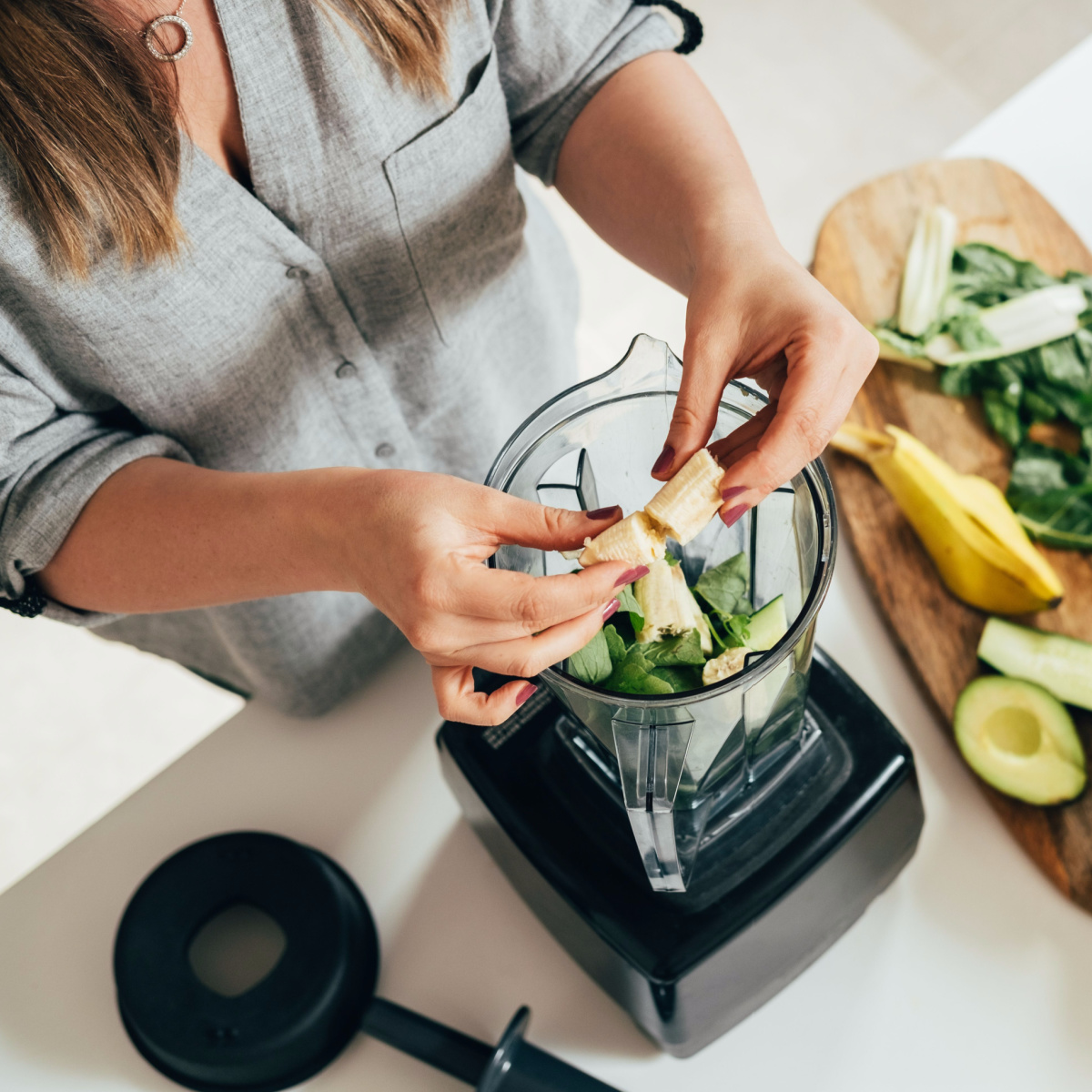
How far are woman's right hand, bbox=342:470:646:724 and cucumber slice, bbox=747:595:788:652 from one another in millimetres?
130

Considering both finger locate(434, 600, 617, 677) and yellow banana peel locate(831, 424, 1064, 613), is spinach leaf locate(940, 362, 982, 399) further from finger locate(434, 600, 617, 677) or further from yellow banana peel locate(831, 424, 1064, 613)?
finger locate(434, 600, 617, 677)

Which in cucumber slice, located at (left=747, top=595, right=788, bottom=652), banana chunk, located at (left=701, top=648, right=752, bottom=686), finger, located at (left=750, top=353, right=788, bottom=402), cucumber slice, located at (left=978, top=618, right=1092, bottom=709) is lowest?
cucumber slice, located at (left=978, top=618, right=1092, bottom=709)

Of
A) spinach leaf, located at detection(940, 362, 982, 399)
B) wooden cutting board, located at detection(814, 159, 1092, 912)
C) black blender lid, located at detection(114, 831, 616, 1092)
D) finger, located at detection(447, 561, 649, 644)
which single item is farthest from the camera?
spinach leaf, located at detection(940, 362, 982, 399)

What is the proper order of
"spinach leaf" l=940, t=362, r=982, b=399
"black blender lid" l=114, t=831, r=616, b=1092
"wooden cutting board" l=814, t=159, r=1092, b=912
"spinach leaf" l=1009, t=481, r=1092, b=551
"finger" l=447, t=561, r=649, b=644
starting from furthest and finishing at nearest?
"spinach leaf" l=940, t=362, r=982, b=399 < "spinach leaf" l=1009, t=481, r=1092, b=551 < "wooden cutting board" l=814, t=159, r=1092, b=912 < "black blender lid" l=114, t=831, r=616, b=1092 < "finger" l=447, t=561, r=649, b=644

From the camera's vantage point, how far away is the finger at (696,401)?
57 centimetres

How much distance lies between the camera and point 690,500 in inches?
21.1

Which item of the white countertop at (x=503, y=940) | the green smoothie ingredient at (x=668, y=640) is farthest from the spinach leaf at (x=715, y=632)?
the white countertop at (x=503, y=940)

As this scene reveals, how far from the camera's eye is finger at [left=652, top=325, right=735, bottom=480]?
572 millimetres

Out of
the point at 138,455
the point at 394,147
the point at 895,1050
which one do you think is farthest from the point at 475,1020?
the point at 394,147

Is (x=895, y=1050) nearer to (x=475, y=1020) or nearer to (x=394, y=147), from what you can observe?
(x=475, y=1020)

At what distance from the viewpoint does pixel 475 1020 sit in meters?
0.79

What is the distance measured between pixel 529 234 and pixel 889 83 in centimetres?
210

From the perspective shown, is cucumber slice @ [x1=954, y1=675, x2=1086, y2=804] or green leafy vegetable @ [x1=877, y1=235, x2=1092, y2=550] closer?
cucumber slice @ [x1=954, y1=675, x2=1086, y2=804]

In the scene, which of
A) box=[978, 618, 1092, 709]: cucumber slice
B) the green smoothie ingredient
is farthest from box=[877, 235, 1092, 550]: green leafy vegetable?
the green smoothie ingredient
